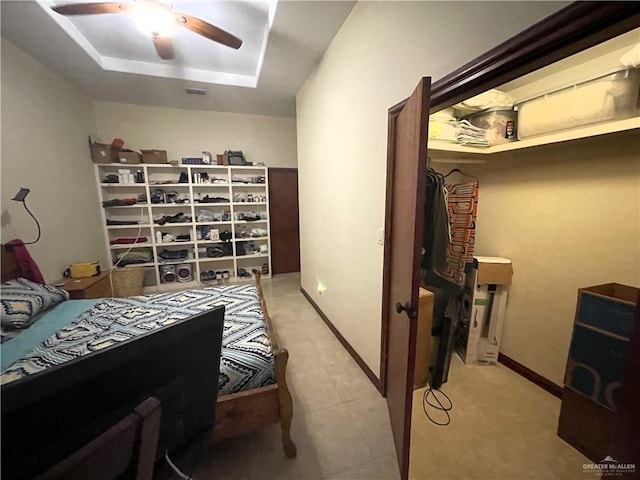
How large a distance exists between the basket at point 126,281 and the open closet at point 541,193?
11.3 ft

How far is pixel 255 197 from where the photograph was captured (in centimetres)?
425

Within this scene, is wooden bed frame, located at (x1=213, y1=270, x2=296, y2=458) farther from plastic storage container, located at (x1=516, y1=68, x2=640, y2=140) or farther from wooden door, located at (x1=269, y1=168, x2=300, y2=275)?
wooden door, located at (x1=269, y1=168, x2=300, y2=275)

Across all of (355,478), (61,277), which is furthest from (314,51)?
(61,277)

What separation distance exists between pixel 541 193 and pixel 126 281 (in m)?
4.65

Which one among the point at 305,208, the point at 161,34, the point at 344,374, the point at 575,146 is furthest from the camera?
the point at 305,208

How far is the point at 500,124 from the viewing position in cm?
185

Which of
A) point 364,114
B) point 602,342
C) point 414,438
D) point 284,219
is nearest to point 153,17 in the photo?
point 364,114

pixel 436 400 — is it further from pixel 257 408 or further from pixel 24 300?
pixel 24 300

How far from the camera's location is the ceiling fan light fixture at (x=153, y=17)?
1.60 meters

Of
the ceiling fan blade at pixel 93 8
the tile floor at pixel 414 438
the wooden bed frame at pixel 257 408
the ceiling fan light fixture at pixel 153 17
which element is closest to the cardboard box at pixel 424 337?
the tile floor at pixel 414 438

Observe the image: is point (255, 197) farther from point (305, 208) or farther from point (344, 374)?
point (344, 374)

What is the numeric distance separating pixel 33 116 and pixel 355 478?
4.02 m

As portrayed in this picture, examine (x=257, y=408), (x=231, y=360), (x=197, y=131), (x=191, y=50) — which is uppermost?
(x=191, y=50)

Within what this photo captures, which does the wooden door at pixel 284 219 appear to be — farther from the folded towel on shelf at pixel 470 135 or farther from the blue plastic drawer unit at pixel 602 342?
the blue plastic drawer unit at pixel 602 342
